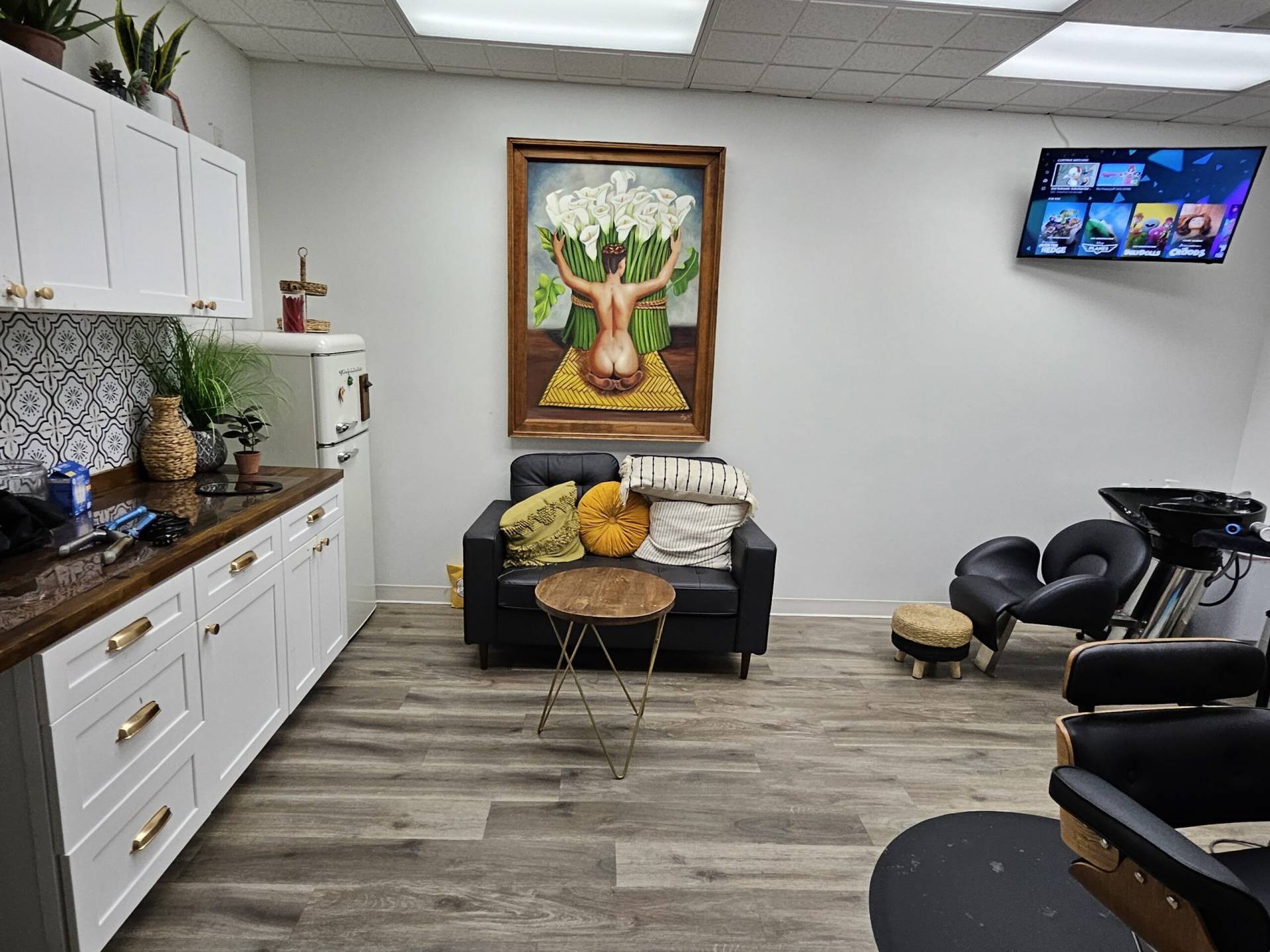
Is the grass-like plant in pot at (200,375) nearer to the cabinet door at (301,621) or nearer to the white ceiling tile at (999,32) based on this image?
the cabinet door at (301,621)

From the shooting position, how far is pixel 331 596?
123 inches

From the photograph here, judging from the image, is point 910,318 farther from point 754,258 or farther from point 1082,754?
point 1082,754

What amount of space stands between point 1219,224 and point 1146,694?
312 cm

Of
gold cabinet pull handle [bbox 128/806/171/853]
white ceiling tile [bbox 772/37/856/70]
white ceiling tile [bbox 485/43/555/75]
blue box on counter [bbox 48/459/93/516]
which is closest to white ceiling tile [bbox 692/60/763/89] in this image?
white ceiling tile [bbox 772/37/856/70]

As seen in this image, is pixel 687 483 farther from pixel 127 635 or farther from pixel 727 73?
pixel 127 635

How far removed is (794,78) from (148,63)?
2.73 metres

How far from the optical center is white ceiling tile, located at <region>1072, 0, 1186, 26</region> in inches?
105

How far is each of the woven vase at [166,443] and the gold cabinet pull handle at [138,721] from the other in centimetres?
119

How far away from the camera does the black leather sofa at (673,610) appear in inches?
130


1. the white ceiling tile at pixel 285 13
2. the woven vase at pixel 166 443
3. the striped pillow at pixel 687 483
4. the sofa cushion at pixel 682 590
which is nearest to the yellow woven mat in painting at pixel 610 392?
the striped pillow at pixel 687 483

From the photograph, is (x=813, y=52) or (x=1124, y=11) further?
(x=813, y=52)

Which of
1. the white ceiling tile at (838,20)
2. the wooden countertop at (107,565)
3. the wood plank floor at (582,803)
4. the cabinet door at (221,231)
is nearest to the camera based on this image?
the wooden countertop at (107,565)

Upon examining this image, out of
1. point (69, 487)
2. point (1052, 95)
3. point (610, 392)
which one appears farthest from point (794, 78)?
point (69, 487)

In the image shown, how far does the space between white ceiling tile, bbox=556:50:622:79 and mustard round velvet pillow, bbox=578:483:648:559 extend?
6.69 feet
